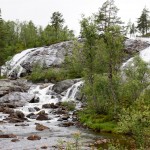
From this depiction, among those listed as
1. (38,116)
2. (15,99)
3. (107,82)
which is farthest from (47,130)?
(15,99)

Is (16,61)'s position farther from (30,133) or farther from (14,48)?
(30,133)

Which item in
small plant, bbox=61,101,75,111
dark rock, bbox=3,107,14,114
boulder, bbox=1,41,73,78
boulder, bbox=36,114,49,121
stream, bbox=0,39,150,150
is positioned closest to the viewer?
stream, bbox=0,39,150,150

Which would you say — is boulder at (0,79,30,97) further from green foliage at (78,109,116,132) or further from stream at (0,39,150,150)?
green foliage at (78,109,116,132)

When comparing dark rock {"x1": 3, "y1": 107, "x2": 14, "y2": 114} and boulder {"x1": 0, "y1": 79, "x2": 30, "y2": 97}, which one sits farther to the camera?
boulder {"x1": 0, "y1": 79, "x2": 30, "y2": 97}

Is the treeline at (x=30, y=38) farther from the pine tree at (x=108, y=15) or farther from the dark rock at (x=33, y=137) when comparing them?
the dark rock at (x=33, y=137)

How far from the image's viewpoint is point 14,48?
13812 centimetres

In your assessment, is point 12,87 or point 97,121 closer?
point 97,121

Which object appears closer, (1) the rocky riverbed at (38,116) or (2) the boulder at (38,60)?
(1) the rocky riverbed at (38,116)

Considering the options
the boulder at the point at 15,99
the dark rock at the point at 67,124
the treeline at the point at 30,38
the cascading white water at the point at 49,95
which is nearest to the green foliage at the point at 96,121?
the dark rock at the point at 67,124

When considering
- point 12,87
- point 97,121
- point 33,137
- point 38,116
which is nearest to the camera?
point 33,137

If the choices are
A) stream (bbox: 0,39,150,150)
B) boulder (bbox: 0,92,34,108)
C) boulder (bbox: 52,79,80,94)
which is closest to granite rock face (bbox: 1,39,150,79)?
boulder (bbox: 52,79,80,94)

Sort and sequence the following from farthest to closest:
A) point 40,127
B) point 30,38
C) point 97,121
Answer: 1. point 30,38
2. point 97,121
3. point 40,127

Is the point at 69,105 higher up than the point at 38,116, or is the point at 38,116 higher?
the point at 69,105

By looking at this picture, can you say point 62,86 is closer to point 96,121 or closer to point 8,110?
point 8,110
